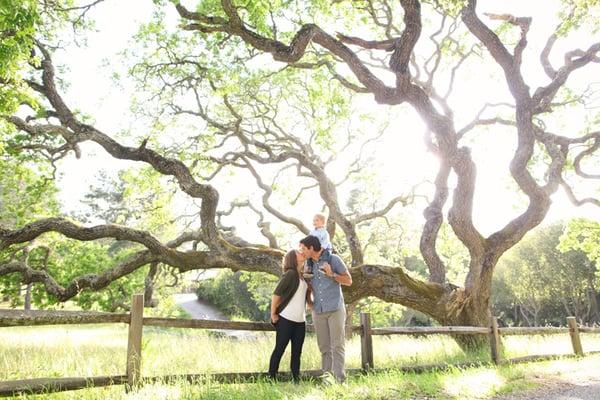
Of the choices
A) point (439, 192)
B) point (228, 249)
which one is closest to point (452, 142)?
A: point (439, 192)

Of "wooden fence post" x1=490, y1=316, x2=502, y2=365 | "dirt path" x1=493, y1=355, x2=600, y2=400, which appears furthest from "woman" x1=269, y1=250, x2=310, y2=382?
"wooden fence post" x1=490, y1=316, x2=502, y2=365

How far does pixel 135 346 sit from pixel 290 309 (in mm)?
2176

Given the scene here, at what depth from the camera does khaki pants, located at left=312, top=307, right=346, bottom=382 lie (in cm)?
621

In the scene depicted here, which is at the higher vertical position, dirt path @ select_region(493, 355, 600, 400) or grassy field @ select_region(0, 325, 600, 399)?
grassy field @ select_region(0, 325, 600, 399)

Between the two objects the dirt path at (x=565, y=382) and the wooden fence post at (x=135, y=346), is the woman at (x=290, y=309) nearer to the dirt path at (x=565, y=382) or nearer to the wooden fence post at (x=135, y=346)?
the wooden fence post at (x=135, y=346)

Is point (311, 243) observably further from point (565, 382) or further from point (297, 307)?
point (565, 382)

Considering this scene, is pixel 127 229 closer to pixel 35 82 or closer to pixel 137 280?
pixel 35 82

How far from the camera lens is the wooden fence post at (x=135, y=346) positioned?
18.9 feet

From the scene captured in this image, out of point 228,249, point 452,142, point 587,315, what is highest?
point 452,142

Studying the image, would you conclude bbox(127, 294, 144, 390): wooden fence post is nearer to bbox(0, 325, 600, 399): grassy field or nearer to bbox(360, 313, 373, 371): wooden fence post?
bbox(0, 325, 600, 399): grassy field

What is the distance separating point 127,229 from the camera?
10180 mm

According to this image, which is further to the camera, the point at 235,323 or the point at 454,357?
the point at 454,357

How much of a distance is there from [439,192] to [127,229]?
8.19 metres

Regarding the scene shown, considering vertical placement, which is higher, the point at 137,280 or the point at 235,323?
the point at 137,280
